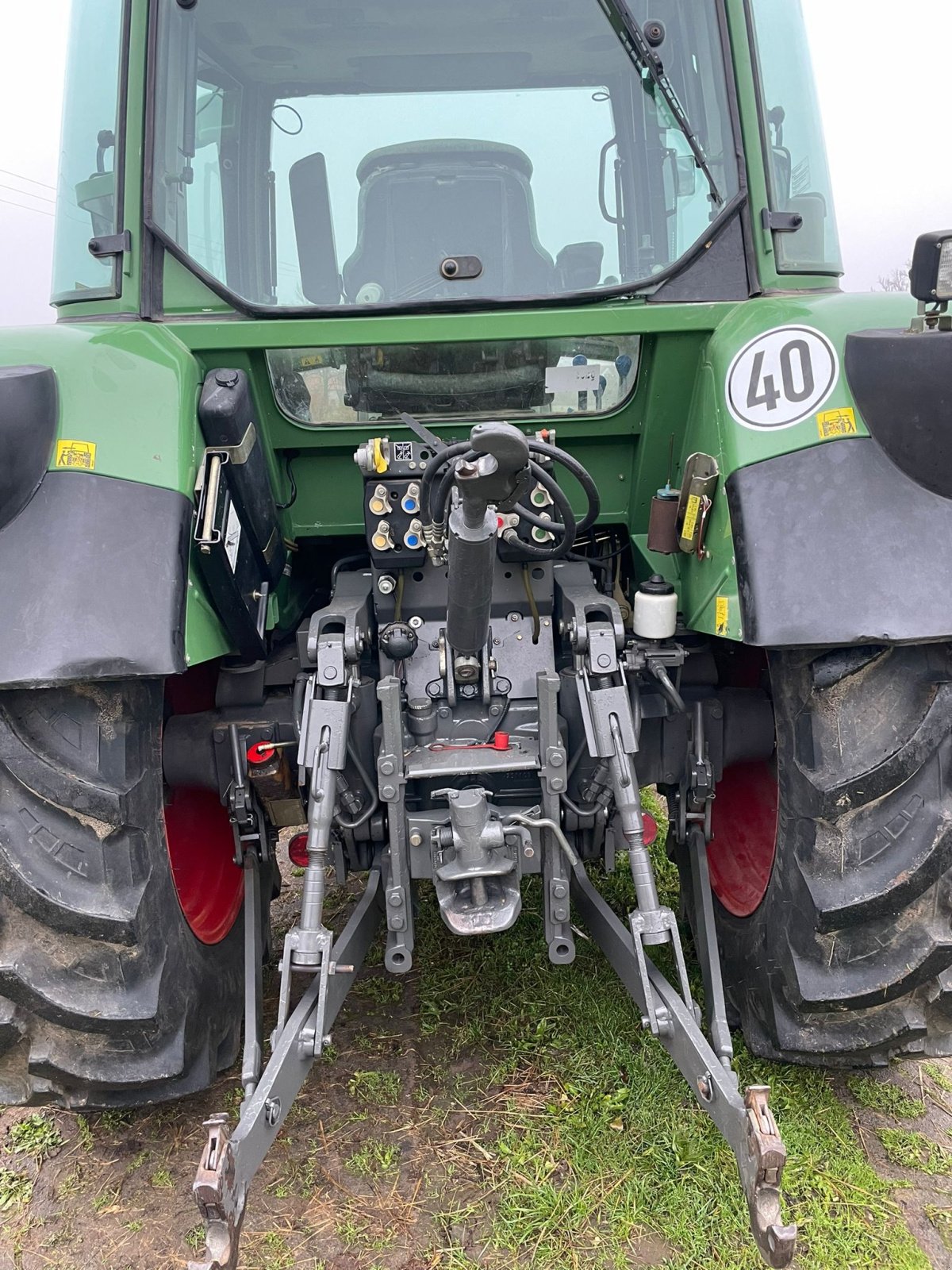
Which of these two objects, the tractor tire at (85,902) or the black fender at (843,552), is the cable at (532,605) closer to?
the black fender at (843,552)

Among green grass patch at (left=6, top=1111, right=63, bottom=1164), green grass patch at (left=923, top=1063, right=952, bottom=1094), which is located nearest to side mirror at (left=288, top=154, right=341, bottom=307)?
green grass patch at (left=6, top=1111, right=63, bottom=1164)

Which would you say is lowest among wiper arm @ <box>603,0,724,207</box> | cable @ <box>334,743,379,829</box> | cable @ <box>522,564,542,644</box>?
cable @ <box>334,743,379,829</box>

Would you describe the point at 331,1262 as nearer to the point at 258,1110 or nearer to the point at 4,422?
the point at 258,1110

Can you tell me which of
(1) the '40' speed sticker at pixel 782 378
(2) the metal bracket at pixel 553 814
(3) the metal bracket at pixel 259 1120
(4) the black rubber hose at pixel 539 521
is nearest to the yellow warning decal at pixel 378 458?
(4) the black rubber hose at pixel 539 521

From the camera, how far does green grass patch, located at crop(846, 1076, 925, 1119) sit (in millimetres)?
2252

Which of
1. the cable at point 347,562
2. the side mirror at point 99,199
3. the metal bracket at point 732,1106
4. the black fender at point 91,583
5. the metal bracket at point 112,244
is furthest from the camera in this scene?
the cable at point 347,562

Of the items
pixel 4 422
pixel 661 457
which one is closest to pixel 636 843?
pixel 661 457

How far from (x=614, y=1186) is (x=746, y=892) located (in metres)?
0.70

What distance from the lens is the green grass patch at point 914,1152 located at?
210 centimetres

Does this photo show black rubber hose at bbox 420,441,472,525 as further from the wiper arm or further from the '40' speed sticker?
the wiper arm

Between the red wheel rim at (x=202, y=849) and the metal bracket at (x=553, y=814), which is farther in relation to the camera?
the red wheel rim at (x=202, y=849)

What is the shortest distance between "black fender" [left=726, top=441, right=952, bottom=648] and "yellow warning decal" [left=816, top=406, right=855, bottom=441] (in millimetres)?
18

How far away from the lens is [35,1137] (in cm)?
227

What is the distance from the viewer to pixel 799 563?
1.68 meters
